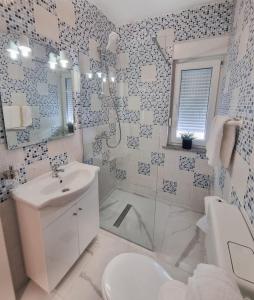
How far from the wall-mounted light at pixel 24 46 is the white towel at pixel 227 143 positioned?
59.6 inches

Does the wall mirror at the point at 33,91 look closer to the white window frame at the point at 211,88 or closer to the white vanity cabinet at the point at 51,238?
the white vanity cabinet at the point at 51,238

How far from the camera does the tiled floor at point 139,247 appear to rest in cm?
134

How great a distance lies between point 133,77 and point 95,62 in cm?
57

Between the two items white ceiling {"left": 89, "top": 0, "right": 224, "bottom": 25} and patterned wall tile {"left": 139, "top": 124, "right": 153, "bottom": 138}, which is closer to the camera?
white ceiling {"left": 89, "top": 0, "right": 224, "bottom": 25}

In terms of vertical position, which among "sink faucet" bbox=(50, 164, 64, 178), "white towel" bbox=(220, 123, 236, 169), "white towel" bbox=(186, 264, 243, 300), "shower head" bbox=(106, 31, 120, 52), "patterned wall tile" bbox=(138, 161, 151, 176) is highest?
"shower head" bbox=(106, 31, 120, 52)

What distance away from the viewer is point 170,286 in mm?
701

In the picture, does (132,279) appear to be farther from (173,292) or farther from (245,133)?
(245,133)

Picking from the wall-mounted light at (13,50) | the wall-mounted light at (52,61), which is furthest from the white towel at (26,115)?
the wall-mounted light at (52,61)

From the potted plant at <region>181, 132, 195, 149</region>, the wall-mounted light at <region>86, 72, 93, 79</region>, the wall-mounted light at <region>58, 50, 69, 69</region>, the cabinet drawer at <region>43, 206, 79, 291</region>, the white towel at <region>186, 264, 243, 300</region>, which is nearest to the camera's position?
the white towel at <region>186, 264, 243, 300</region>

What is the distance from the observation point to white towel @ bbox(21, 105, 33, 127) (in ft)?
3.98

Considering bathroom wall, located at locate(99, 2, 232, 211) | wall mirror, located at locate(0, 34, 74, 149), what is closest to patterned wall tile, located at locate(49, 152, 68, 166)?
wall mirror, located at locate(0, 34, 74, 149)

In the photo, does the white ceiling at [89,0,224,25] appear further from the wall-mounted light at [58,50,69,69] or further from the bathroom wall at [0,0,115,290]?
the wall-mounted light at [58,50,69,69]

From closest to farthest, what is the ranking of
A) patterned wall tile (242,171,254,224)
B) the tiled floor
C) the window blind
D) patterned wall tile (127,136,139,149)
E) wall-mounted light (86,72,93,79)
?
1. patterned wall tile (242,171,254,224)
2. the tiled floor
3. wall-mounted light (86,72,93,79)
4. the window blind
5. patterned wall tile (127,136,139,149)

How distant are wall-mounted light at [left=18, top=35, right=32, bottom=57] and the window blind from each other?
5.51 feet
